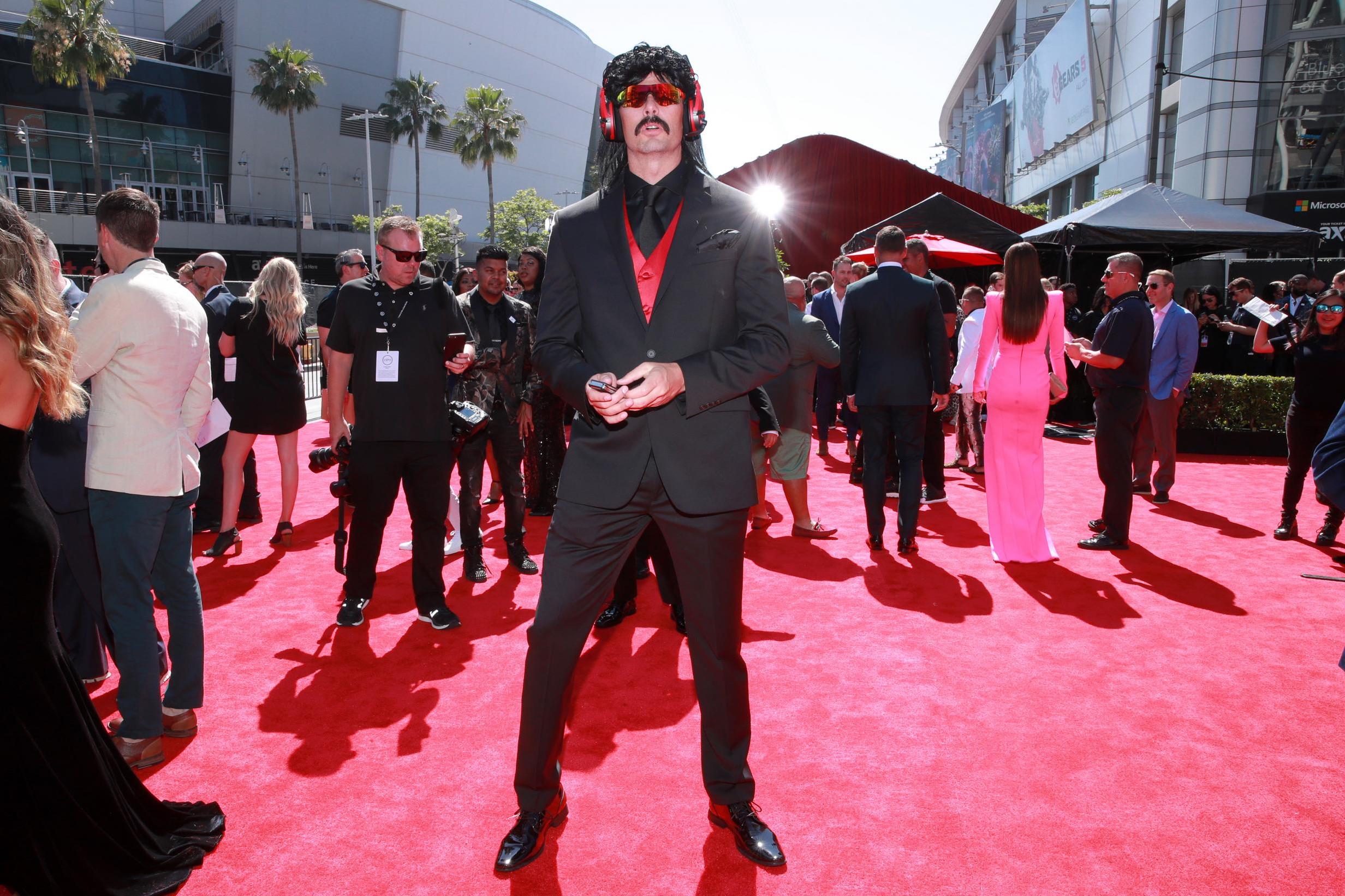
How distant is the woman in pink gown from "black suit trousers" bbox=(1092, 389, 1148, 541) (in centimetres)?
60

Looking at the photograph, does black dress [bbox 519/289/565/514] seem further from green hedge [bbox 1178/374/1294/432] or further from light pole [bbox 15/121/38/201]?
light pole [bbox 15/121/38/201]

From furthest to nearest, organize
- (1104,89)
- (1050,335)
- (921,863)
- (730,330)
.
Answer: (1104,89) → (1050,335) → (921,863) → (730,330)

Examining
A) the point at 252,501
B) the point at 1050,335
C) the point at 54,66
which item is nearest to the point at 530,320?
the point at 252,501

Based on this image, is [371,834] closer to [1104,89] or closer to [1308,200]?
[1308,200]

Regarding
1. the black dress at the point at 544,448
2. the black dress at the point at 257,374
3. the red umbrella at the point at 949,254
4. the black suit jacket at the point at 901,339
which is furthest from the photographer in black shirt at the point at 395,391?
the red umbrella at the point at 949,254

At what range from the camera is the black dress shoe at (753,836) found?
266 centimetres

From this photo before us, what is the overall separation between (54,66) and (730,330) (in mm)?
44785

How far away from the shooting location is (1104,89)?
1634 inches

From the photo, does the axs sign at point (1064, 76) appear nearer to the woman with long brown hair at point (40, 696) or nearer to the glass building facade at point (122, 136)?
the glass building facade at point (122, 136)

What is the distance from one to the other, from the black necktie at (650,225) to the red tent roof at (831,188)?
2080cm

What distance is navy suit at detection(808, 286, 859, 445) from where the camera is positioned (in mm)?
9734

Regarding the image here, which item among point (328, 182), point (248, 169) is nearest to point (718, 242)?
point (248, 169)

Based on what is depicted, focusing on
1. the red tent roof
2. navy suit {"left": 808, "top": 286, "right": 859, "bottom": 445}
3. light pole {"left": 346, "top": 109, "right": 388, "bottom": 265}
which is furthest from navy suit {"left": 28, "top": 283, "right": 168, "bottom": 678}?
light pole {"left": 346, "top": 109, "right": 388, "bottom": 265}

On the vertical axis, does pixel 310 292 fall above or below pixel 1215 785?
above
